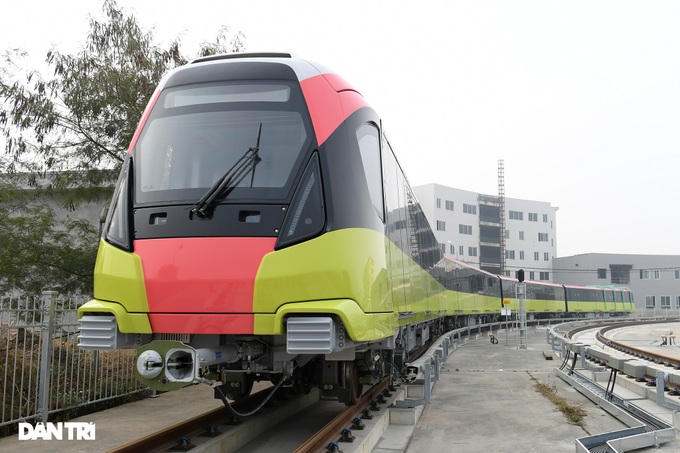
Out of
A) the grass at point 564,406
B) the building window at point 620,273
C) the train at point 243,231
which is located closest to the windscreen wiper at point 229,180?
the train at point 243,231

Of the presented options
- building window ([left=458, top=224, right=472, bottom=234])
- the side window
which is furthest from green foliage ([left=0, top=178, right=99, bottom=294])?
building window ([left=458, top=224, right=472, bottom=234])

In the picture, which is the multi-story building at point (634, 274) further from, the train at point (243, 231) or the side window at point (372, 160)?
the train at point (243, 231)

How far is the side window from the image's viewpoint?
5.73 metres

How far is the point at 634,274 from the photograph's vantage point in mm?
78438

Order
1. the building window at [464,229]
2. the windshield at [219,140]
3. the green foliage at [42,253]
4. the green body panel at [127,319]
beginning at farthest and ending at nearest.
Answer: the building window at [464,229], the green foliage at [42,253], the windshield at [219,140], the green body panel at [127,319]

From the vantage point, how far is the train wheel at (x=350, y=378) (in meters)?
6.69

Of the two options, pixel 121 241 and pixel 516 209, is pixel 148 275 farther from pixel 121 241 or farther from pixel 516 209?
pixel 516 209

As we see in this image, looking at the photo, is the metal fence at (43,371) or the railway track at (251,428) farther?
the metal fence at (43,371)

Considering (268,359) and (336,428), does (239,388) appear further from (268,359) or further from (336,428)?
(268,359)

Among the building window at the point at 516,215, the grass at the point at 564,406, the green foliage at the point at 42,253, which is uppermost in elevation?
the building window at the point at 516,215

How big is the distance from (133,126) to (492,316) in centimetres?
2895

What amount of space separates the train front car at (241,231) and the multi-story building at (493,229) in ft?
201
